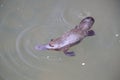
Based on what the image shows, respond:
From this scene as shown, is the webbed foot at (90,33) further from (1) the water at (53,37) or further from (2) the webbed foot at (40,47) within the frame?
(2) the webbed foot at (40,47)

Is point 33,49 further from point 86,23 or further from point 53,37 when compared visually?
point 86,23

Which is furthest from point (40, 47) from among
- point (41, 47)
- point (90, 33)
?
point (90, 33)

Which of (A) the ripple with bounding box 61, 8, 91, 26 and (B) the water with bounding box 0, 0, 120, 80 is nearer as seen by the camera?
(B) the water with bounding box 0, 0, 120, 80

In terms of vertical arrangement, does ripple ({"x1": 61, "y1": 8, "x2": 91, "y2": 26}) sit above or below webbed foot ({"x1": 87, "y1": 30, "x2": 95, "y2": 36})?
above

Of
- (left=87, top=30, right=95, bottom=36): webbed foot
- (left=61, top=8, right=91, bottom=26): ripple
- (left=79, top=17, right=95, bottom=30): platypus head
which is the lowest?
(left=87, top=30, right=95, bottom=36): webbed foot

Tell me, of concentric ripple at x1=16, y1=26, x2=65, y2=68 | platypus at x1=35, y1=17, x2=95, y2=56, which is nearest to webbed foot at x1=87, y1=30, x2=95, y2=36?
platypus at x1=35, y1=17, x2=95, y2=56

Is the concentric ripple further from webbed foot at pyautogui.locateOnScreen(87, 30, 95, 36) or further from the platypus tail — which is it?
webbed foot at pyautogui.locateOnScreen(87, 30, 95, 36)
